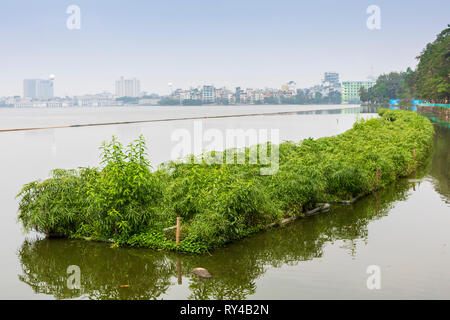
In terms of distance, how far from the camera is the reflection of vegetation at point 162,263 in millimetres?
10234

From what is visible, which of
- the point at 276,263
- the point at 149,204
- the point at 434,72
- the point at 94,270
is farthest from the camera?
the point at 434,72

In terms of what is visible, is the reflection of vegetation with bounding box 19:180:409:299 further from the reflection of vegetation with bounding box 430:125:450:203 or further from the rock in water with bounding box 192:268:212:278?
the reflection of vegetation with bounding box 430:125:450:203

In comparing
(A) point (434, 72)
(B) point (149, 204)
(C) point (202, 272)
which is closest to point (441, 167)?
(B) point (149, 204)

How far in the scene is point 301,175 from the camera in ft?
51.3

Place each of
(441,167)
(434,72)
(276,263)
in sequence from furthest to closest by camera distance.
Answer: (434,72) < (441,167) < (276,263)

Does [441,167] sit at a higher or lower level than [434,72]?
lower

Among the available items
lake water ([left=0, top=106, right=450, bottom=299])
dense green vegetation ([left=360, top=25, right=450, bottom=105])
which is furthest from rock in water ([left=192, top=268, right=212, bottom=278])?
dense green vegetation ([left=360, top=25, right=450, bottom=105])

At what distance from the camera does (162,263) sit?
11.6 metres

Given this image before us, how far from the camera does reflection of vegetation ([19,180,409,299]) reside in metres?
10.2

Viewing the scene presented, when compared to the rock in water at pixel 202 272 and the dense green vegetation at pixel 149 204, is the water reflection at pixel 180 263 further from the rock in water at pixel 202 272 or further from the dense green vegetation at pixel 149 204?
the dense green vegetation at pixel 149 204

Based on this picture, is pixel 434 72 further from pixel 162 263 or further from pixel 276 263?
pixel 162 263
